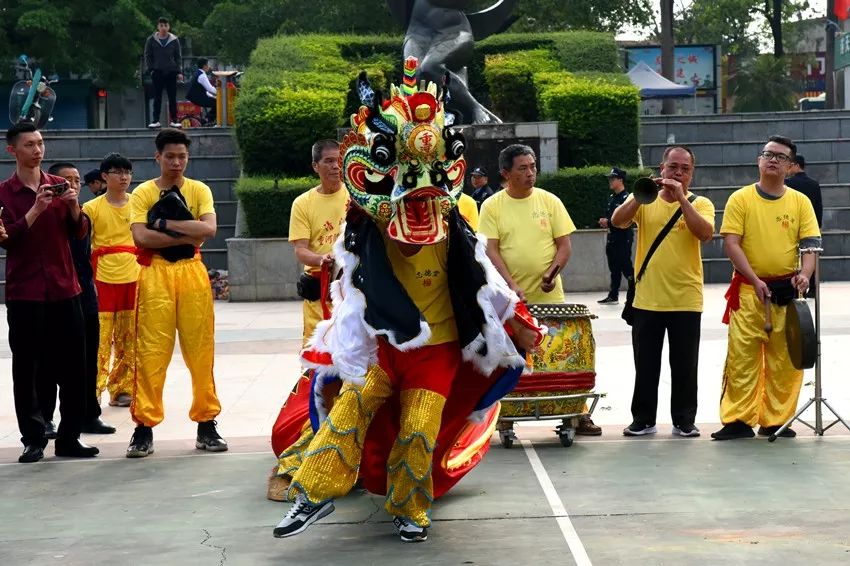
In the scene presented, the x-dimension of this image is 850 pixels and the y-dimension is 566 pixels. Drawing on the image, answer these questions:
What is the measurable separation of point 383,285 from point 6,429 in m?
4.29

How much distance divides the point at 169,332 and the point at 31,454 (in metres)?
1.11

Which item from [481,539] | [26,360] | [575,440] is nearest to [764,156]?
[575,440]

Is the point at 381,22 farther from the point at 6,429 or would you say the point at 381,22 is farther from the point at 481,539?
the point at 481,539

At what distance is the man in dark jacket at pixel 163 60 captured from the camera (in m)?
23.6

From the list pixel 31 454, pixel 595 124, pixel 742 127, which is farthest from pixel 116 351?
pixel 742 127

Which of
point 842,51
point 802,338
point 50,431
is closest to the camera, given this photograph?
point 802,338

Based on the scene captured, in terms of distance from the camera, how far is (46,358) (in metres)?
8.75

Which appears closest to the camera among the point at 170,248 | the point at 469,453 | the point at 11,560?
the point at 11,560

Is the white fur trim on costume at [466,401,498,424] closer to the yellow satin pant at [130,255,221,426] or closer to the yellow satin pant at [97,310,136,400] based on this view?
the yellow satin pant at [130,255,221,426]

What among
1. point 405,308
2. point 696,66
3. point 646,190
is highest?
point 696,66

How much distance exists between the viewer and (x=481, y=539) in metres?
6.38

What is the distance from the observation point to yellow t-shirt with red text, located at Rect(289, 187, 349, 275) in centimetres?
901

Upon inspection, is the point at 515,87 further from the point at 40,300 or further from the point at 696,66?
the point at 40,300

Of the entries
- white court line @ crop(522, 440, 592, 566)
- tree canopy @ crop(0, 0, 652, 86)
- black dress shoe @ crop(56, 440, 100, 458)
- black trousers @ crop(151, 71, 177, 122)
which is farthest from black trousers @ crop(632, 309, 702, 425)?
tree canopy @ crop(0, 0, 652, 86)
